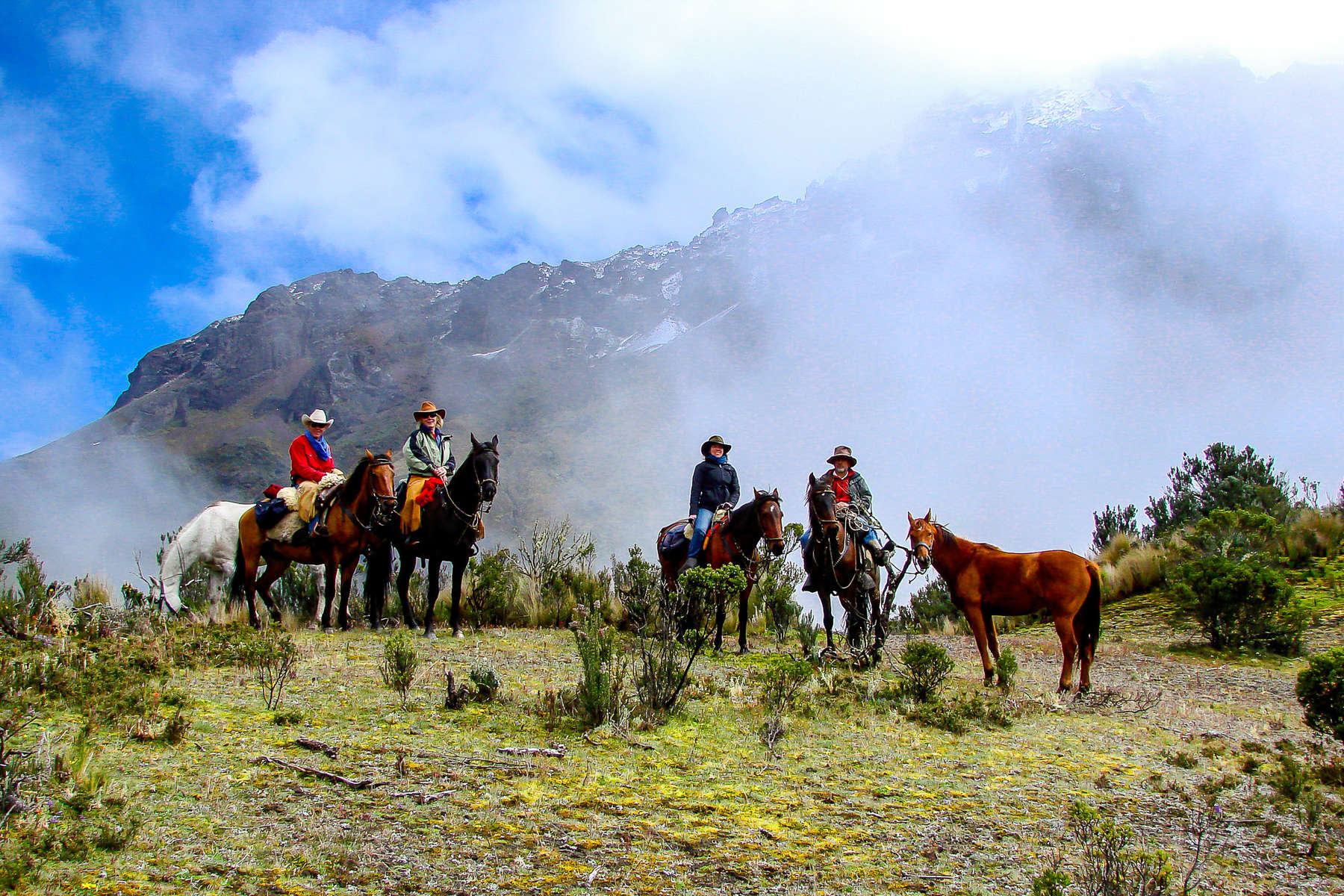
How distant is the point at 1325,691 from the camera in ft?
17.6

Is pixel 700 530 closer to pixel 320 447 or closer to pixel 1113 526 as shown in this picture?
pixel 320 447

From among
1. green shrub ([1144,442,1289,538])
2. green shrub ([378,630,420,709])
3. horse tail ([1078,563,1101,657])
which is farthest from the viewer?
green shrub ([1144,442,1289,538])

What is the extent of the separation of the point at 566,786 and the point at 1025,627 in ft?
45.1

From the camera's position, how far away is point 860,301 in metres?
162

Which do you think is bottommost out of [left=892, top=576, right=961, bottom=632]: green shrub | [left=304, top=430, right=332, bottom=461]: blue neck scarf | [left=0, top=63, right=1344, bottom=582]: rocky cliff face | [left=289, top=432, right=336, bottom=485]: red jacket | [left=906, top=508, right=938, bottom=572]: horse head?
[left=892, top=576, right=961, bottom=632]: green shrub

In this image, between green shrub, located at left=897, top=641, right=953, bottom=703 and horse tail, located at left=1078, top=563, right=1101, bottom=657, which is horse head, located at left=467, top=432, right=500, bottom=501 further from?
horse tail, located at left=1078, top=563, right=1101, bottom=657

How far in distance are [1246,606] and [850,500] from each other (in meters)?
6.08

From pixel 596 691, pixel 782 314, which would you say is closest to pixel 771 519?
pixel 596 691

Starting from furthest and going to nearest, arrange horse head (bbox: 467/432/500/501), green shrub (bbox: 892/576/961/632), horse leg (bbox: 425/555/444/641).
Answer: green shrub (bbox: 892/576/961/632) < horse leg (bbox: 425/555/444/641) < horse head (bbox: 467/432/500/501)

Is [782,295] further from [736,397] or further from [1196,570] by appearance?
[1196,570]

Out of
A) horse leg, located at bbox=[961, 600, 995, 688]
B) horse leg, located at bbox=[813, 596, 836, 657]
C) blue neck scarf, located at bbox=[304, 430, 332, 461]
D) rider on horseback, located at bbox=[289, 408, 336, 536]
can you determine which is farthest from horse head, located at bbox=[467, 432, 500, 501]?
horse leg, located at bbox=[961, 600, 995, 688]

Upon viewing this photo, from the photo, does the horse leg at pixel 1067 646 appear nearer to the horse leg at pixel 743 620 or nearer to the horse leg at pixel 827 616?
the horse leg at pixel 827 616

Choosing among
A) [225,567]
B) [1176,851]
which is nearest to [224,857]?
[1176,851]

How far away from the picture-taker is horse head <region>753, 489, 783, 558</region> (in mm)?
9570
